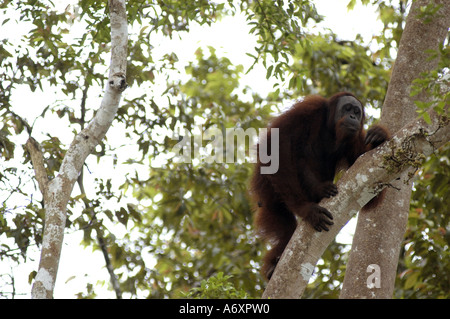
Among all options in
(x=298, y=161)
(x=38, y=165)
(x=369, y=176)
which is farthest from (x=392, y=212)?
(x=38, y=165)

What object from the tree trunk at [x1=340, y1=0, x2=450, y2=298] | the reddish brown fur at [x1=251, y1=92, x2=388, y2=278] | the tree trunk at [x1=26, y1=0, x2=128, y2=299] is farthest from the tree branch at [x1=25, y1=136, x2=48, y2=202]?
the tree trunk at [x1=340, y1=0, x2=450, y2=298]

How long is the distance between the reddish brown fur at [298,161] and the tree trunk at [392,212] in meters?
0.42

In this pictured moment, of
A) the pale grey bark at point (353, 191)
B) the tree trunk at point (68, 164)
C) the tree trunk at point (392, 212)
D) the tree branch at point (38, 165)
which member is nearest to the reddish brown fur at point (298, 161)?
the tree trunk at point (392, 212)

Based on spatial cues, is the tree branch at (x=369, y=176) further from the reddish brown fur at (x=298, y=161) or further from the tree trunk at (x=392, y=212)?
the reddish brown fur at (x=298, y=161)

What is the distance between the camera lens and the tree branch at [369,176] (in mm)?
3082

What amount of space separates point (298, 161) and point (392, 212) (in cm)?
88

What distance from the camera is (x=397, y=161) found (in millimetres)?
3102

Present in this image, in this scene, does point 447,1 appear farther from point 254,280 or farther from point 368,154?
point 254,280

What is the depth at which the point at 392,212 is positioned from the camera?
13.5ft

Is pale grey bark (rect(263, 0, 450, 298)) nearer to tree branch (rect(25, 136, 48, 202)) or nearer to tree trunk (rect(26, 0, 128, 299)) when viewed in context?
tree trunk (rect(26, 0, 128, 299))

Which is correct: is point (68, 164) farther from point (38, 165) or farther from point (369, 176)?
point (369, 176)

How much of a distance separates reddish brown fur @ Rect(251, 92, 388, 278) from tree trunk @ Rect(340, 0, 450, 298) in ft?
1.37

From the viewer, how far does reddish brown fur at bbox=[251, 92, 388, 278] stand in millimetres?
4406
